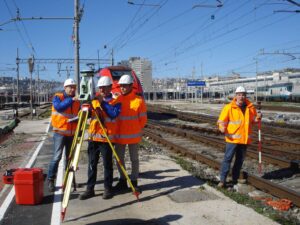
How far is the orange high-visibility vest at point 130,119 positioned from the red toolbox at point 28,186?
1530 mm

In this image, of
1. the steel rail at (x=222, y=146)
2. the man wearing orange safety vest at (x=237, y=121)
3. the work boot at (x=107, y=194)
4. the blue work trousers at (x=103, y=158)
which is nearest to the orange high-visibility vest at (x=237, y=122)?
the man wearing orange safety vest at (x=237, y=121)

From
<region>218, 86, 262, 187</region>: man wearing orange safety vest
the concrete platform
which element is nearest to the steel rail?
<region>218, 86, 262, 187</region>: man wearing orange safety vest

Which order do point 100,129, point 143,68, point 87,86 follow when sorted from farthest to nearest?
point 143,68 → point 100,129 → point 87,86

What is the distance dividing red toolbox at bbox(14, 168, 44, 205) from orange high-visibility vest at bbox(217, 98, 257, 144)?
3604 mm

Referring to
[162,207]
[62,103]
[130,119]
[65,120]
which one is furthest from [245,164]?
[62,103]

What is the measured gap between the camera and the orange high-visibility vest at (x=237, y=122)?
7945 mm

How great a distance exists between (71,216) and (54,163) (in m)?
1.79

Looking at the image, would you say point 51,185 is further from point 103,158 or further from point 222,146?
point 222,146

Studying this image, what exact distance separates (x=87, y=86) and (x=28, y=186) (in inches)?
75.3

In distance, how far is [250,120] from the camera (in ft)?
26.2

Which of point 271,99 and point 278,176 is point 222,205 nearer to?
point 278,176

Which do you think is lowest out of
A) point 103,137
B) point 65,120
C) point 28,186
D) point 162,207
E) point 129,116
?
point 162,207

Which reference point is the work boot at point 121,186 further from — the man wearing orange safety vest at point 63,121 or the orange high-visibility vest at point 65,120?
the orange high-visibility vest at point 65,120

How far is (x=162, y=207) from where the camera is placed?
649cm
